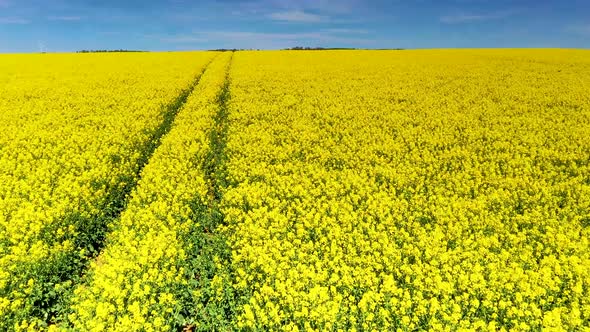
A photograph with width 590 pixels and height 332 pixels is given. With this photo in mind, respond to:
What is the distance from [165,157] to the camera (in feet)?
49.6

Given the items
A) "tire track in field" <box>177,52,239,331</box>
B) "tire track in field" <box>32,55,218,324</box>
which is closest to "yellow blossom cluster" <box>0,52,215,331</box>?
"tire track in field" <box>32,55,218,324</box>

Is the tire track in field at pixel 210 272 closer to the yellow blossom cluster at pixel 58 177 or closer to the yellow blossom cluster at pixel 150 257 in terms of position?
the yellow blossom cluster at pixel 150 257

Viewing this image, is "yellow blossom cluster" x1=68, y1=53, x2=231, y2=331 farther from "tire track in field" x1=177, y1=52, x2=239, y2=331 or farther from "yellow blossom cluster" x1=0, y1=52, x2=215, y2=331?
"yellow blossom cluster" x1=0, y1=52, x2=215, y2=331

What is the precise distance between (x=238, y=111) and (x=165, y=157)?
8132 millimetres

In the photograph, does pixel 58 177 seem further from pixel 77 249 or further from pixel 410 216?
pixel 410 216

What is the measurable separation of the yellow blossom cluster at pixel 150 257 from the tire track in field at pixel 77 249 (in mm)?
285

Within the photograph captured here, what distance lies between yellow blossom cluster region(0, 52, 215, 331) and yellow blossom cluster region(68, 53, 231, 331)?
405 millimetres

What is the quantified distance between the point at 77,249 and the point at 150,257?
9.05ft

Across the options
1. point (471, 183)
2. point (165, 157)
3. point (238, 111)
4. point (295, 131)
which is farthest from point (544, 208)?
point (238, 111)

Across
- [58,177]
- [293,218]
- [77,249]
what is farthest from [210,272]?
[58,177]

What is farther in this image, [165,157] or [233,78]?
[233,78]

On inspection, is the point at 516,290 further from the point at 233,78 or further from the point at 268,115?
the point at 233,78

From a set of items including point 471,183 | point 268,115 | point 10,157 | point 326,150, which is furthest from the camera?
point 268,115

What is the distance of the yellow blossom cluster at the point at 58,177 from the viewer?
8.12 m
